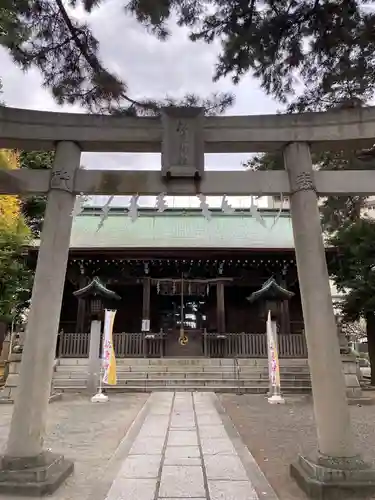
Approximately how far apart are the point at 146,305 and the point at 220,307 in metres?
3.29

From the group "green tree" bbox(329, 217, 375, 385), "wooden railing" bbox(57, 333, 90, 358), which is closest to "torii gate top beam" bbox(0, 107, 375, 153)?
"green tree" bbox(329, 217, 375, 385)

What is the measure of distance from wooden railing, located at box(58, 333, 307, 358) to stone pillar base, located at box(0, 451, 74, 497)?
490 inches

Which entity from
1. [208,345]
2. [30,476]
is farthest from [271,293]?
[30,476]

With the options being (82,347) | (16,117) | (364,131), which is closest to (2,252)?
(82,347)

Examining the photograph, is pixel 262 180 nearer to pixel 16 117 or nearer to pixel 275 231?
pixel 16 117

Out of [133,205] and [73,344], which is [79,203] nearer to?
[133,205]

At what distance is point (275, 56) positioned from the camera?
5.61 m

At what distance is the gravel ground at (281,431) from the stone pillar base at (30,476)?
231 centimetres

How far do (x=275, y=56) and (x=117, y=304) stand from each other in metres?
15.6

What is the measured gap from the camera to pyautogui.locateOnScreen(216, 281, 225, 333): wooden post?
58.5ft

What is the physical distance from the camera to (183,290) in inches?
725

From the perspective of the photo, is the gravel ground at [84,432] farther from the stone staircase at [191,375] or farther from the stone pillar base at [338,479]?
the stone pillar base at [338,479]

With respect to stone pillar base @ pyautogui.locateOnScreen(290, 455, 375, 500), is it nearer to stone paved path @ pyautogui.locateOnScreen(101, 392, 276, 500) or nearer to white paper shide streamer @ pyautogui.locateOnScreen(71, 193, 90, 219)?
stone paved path @ pyautogui.locateOnScreen(101, 392, 276, 500)

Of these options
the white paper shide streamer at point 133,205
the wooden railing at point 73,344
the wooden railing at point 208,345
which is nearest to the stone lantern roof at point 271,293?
the wooden railing at point 208,345
